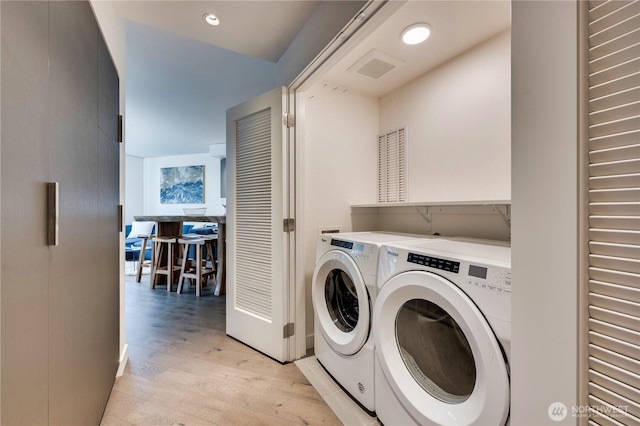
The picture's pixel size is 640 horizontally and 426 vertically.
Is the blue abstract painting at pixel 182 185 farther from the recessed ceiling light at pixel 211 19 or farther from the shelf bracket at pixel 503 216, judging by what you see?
the shelf bracket at pixel 503 216

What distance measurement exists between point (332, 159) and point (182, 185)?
19.1 feet

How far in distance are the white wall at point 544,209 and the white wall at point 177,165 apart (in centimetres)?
639

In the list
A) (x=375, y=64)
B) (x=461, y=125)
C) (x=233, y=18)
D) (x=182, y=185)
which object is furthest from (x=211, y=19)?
(x=182, y=185)

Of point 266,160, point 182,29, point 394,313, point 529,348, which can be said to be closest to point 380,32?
point 266,160

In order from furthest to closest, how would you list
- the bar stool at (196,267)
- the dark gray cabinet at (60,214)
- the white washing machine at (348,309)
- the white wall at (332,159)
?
the bar stool at (196,267) < the white wall at (332,159) < the white washing machine at (348,309) < the dark gray cabinet at (60,214)

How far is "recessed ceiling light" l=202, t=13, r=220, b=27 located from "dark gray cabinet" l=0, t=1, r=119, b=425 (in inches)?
26.1

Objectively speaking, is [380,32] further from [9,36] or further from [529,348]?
[529,348]

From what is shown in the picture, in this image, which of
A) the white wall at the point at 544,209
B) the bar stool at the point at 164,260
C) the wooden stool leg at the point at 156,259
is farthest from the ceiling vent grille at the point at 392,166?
the wooden stool leg at the point at 156,259

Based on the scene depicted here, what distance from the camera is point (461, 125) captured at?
6.15ft

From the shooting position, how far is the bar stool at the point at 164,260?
3623 mm

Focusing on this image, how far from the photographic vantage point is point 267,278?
2.01 m

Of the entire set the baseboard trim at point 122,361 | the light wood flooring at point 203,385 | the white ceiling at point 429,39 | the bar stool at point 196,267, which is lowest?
the light wood flooring at point 203,385

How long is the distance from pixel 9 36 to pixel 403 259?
1.37m

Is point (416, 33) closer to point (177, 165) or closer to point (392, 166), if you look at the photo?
point (392, 166)
